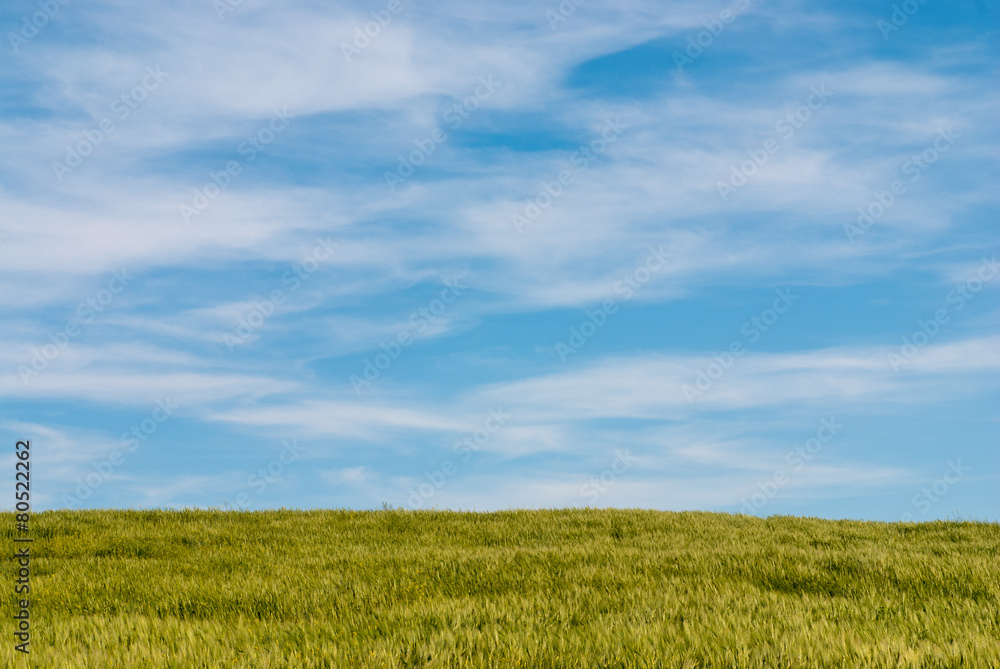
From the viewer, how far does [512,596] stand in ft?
26.1

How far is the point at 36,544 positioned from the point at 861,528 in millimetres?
16233

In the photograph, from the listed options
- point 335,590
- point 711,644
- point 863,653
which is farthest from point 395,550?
point 863,653

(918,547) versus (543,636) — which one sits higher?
(918,547)

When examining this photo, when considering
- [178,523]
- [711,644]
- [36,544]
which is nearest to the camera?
[711,644]

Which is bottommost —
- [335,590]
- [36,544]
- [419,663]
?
[419,663]

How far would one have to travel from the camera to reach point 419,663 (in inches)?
225

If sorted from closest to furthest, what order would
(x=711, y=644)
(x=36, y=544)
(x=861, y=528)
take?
(x=711, y=644) < (x=36, y=544) < (x=861, y=528)

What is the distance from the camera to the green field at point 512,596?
5.84 meters

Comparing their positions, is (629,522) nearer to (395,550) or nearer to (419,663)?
(395,550)

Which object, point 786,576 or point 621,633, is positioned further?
point 786,576

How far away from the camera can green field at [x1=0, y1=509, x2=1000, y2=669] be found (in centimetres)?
584

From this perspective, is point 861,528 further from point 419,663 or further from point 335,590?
point 419,663

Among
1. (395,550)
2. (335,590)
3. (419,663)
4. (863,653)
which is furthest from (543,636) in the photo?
(395,550)

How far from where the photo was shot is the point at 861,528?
15.4 meters
